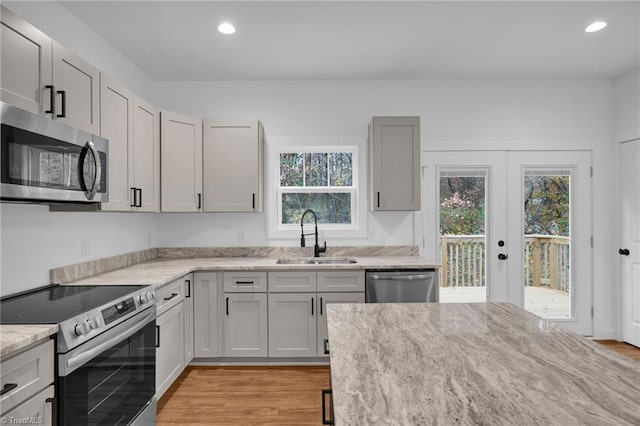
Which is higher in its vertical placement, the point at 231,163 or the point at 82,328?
the point at 231,163

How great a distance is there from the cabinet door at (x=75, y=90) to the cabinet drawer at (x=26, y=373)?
117cm

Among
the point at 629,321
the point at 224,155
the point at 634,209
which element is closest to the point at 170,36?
the point at 224,155

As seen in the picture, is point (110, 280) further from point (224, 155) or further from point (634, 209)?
point (634, 209)

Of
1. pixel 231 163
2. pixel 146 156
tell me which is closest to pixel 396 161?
pixel 231 163

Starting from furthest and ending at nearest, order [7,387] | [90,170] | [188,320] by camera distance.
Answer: [188,320], [90,170], [7,387]

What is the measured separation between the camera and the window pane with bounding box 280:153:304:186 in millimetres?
4020

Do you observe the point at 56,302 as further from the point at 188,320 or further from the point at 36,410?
the point at 188,320

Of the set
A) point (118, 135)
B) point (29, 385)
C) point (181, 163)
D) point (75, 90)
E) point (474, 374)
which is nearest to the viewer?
point (474, 374)

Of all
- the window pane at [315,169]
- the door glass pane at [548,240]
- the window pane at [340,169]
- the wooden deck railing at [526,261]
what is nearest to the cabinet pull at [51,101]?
the window pane at [315,169]

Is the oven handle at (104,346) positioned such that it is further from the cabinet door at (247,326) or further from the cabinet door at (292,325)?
the cabinet door at (292,325)

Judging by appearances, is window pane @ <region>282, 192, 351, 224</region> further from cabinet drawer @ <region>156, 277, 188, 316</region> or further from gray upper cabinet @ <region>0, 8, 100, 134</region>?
gray upper cabinet @ <region>0, 8, 100, 134</region>

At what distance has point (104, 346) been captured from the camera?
5.87 feet

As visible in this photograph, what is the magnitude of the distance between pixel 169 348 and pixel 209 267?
727 mm

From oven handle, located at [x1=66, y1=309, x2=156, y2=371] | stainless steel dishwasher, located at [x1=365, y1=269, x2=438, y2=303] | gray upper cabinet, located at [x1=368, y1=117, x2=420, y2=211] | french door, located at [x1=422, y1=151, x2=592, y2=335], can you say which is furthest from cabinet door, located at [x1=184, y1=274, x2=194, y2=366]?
french door, located at [x1=422, y1=151, x2=592, y2=335]
